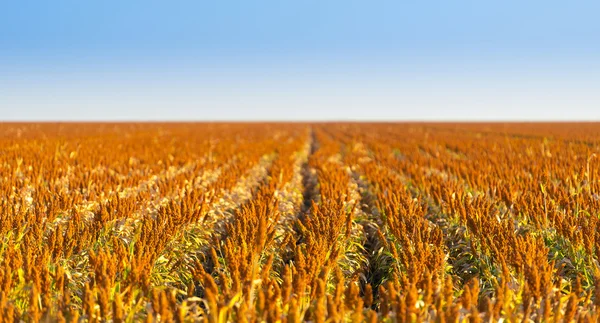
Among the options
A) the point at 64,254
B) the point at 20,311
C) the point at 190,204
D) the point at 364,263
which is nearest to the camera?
the point at 20,311

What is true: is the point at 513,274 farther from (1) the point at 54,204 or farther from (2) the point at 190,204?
(1) the point at 54,204

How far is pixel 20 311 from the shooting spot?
3.21 metres

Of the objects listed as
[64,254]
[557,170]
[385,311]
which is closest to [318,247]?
[385,311]

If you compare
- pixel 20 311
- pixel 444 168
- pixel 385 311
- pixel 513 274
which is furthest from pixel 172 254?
pixel 444 168

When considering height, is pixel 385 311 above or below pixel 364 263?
above

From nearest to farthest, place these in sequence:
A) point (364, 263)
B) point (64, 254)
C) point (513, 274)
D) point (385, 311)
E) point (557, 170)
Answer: point (385, 311) < point (513, 274) < point (64, 254) < point (364, 263) < point (557, 170)

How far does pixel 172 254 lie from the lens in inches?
174

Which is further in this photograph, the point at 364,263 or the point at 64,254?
the point at 364,263

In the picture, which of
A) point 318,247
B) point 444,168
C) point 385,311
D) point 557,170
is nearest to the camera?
point 385,311

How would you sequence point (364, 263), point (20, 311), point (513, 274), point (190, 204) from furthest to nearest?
point (190, 204) < point (364, 263) < point (513, 274) < point (20, 311)

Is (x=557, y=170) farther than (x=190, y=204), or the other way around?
(x=557, y=170)

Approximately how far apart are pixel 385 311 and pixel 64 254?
319cm

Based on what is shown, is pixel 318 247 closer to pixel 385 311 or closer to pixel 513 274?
pixel 385 311

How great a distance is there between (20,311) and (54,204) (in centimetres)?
256
